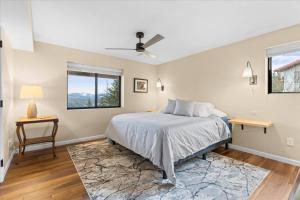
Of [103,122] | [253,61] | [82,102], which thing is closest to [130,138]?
[103,122]

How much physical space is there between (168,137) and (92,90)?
9.63ft

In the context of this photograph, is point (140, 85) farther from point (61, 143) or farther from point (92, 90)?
point (61, 143)

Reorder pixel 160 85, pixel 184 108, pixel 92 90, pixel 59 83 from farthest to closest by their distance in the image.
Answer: pixel 160 85, pixel 92 90, pixel 59 83, pixel 184 108

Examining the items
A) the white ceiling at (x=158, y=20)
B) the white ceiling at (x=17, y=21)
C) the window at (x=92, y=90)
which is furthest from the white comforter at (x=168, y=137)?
the white ceiling at (x=17, y=21)

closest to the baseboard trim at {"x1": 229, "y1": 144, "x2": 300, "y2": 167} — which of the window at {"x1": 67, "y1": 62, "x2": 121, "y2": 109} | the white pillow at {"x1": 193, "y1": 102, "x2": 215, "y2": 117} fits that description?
the white pillow at {"x1": 193, "y1": 102, "x2": 215, "y2": 117}

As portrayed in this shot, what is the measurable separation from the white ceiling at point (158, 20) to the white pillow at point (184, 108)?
1411 mm

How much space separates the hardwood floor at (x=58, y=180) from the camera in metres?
1.83

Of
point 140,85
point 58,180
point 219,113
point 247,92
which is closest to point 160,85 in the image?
point 140,85

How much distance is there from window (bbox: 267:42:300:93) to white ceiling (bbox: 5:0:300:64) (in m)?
0.42

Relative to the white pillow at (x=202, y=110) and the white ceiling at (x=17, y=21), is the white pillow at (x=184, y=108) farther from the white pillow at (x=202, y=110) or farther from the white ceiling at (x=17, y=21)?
the white ceiling at (x=17, y=21)

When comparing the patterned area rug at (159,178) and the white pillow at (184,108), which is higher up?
the white pillow at (184,108)

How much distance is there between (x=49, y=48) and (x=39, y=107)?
1320 millimetres

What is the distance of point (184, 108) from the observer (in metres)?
3.43

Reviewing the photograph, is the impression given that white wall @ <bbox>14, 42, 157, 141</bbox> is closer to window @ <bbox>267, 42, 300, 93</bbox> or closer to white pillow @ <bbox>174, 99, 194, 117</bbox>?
white pillow @ <bbox>174, 99, 194, 117</bbox>
